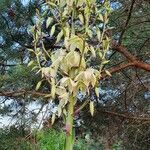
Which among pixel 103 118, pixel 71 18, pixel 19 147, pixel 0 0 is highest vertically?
pixel 0 0

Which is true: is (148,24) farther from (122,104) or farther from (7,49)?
(7,49)

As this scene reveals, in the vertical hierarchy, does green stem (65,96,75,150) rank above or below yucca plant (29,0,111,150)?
below

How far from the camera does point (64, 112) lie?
5.90 feet

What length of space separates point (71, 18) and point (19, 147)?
11.3 ft

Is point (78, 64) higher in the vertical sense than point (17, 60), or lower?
lower

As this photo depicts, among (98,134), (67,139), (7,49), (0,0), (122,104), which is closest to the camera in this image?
(67,139)

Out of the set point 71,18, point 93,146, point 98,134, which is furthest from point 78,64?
point 93,146

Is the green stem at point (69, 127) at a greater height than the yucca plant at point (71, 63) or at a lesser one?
lesser

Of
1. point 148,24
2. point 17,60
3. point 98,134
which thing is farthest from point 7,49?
point 98,134

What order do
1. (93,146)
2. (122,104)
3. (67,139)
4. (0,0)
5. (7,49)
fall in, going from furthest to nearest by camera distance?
(93,146) < (122,104) < (7,49) < (0,0) < (67,139)

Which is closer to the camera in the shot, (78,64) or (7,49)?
(78,64)

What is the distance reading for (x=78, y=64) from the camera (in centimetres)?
178

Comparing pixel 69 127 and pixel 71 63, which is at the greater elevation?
pixel 71 63

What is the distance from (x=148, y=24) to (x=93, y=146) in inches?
99.5
